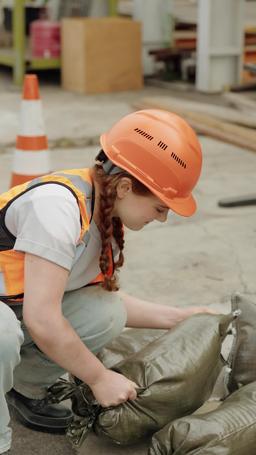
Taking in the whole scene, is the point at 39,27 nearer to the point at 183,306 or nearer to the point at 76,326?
the point at 183,306

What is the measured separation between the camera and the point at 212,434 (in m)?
2.32

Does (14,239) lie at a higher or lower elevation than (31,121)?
higher

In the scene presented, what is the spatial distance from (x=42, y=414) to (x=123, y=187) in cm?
82

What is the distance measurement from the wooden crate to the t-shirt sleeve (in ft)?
20.9

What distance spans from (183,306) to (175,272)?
449mm

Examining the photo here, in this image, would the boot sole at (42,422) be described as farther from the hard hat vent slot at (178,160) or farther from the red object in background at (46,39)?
the red object in background at (46,39)

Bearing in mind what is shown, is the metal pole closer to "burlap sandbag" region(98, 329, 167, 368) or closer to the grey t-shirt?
"burlap sandbag" region(98, 329, 167, 368)

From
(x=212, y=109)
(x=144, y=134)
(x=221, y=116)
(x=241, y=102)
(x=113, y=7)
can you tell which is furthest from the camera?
(x=113, y=7)

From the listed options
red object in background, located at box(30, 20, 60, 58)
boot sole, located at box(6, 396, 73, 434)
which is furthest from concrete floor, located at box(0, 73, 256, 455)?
red object in background, located at box(30, 20, 60, 58)

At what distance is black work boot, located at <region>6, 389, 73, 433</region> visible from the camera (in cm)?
269

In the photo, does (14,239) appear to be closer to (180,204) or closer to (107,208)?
(107,208)

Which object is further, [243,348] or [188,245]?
[188,245]

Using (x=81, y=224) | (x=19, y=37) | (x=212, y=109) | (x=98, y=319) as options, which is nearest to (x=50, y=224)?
(x=81, y=224)

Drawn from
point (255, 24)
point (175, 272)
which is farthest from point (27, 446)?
point (255, 24)
